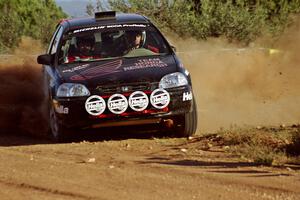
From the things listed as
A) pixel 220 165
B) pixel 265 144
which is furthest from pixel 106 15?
pixel 220 165

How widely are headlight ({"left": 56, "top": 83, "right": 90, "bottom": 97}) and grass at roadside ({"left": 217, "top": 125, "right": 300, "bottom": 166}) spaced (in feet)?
5.61

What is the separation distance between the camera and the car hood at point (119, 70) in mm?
8930

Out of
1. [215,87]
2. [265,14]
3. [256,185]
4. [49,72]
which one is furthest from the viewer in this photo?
[265,14]

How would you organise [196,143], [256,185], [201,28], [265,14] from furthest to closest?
[265,14] → [201,28] → [196,143] → [256,185]

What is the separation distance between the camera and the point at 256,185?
6.14m

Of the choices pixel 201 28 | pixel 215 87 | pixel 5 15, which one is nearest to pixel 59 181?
pixel 215 87

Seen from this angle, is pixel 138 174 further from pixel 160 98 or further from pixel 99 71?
pixel 99 71

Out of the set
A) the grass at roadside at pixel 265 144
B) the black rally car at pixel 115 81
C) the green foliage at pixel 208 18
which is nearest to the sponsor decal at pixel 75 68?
the black rally car at pixel 115 81

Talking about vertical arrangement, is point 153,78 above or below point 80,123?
above

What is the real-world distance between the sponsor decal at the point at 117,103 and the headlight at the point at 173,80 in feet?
1.59

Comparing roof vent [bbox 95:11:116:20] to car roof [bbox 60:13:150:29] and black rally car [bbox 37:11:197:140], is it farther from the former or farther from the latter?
black rally car [bbox 37:11:197:140]

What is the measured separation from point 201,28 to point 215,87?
7.00 m

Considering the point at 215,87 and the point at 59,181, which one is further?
the point at 215,87

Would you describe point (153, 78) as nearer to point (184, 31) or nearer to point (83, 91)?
point (83, 91)
